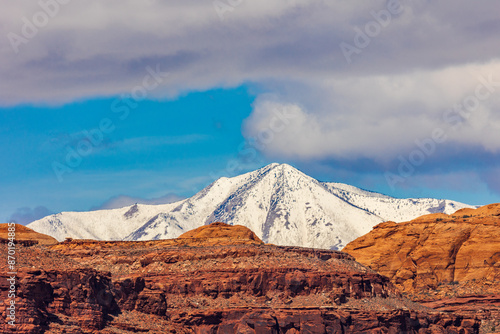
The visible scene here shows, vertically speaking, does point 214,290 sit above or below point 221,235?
below

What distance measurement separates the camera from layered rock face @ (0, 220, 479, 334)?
390 feet

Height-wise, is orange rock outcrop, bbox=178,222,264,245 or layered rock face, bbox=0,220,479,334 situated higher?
orange rock outcrop, bbox=178,222,264,245

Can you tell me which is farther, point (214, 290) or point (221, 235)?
point (221, 235)

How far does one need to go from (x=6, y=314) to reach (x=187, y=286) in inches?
1716

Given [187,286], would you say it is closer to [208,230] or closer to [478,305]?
[208,230]

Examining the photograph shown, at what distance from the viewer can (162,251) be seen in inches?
6161

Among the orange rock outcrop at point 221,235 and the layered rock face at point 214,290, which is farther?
the orange rock outcrop at point 221,235

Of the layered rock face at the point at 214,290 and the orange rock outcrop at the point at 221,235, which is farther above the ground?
the orange rock outcrop at the point at 221,235

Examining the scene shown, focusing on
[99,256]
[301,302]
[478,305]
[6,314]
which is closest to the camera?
[6,314]

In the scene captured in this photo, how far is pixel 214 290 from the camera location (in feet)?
479

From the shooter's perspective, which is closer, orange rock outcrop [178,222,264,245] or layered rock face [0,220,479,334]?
layered rock face [0,220,479,334]

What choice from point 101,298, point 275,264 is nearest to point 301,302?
point 275,264

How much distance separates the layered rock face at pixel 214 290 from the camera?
390 feet

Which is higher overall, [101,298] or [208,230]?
[208,230]
